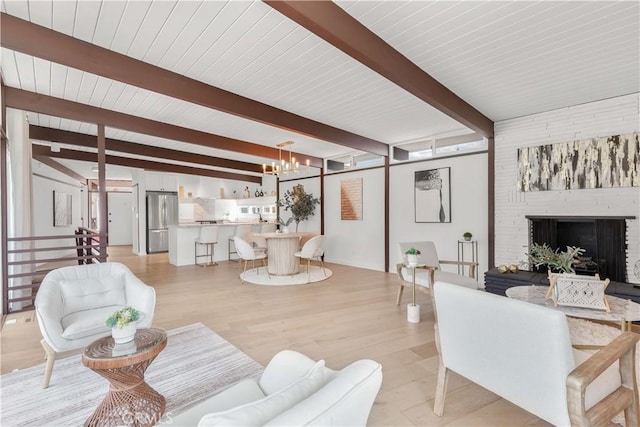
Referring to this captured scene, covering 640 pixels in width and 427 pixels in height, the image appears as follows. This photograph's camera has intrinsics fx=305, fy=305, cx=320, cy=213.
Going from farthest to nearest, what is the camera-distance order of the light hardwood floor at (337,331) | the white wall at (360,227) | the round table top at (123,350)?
the white wall at (360,227), the light hardwood floor at (337,331), the round table top at (123,350)

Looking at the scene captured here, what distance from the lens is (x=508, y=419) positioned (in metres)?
1.91

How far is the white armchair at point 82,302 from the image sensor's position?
89.9 inches

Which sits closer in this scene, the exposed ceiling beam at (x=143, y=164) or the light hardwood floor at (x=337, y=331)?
the light hardwood floor at (x=337, y=331)

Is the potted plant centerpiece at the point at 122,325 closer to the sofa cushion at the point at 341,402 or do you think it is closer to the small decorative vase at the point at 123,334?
the small decorative vase at the point at 123,334

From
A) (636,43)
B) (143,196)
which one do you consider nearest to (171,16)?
(636,43)

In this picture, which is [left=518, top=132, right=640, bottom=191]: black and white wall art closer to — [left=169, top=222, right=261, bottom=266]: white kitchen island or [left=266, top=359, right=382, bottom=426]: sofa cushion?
[left=266, top=359, right=382, bottom=426]: sofa cushion

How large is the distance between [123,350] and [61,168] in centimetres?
981

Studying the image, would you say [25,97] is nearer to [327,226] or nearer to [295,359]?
[295,359]

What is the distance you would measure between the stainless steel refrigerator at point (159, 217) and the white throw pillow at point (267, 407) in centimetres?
970

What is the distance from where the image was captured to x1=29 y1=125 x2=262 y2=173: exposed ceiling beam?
18.6 feet

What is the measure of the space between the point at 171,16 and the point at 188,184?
8.70m

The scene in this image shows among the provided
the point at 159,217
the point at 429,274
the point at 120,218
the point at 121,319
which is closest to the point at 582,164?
the point at 429,274

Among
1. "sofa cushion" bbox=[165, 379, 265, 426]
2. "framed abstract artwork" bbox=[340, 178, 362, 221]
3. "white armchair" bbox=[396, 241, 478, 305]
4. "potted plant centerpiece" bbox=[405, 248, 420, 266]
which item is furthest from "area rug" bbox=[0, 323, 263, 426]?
"framed abstract artwork" bbox=[340, 178, 362, 221]

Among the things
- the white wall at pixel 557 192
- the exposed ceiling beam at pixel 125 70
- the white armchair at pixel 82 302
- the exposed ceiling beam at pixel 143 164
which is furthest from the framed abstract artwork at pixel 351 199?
the white armchair at pixel 82 302
